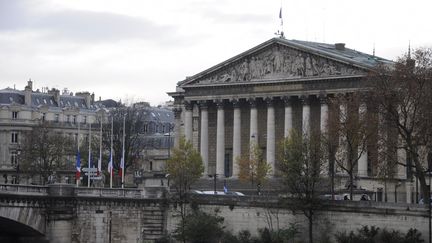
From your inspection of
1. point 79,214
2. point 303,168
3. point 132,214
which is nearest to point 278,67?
point 132,214

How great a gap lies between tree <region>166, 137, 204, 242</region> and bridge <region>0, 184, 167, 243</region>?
209 cm

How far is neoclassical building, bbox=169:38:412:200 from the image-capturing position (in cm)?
11888

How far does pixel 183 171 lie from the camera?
338ft

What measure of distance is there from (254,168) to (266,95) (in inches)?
513

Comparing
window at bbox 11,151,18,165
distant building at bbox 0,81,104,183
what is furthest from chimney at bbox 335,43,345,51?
window at bbox 11,151,18,165

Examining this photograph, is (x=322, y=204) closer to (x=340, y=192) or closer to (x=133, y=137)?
(x=340, y=192)

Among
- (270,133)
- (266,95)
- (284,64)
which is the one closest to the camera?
(284,64)

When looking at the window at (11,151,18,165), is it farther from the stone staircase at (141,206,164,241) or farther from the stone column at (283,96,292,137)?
the stone staircase at (141,206,164,241)

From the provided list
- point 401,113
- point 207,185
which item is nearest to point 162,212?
point 401,113

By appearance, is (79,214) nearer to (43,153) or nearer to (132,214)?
(132,214)

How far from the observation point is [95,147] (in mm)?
141500

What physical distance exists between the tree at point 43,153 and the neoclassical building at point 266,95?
1647cm

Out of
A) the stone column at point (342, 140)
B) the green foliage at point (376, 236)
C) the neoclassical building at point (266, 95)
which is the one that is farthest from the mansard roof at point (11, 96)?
the green foliage at point (376, 236)

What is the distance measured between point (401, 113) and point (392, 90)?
189cm
